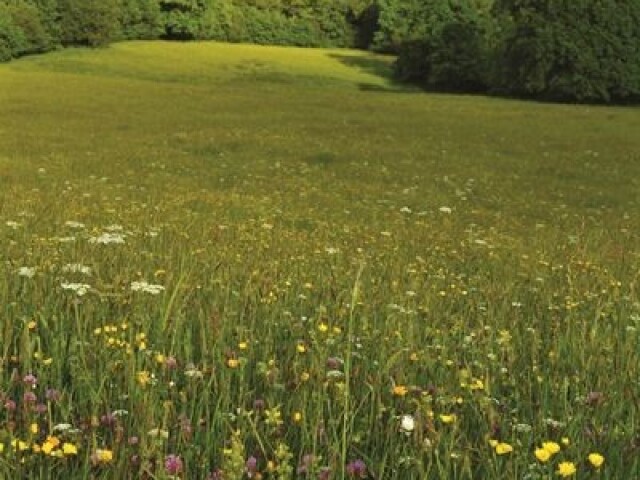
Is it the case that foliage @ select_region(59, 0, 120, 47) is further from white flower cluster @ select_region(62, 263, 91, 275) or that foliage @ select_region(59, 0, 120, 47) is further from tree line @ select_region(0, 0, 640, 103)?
white flower cluster @ select_region(62, 263, 91, 275)

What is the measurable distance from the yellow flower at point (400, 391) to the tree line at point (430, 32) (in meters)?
83.2

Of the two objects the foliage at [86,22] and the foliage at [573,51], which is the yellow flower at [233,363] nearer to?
the foliage at [573,51]

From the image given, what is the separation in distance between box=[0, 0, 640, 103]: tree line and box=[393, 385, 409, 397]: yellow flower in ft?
273

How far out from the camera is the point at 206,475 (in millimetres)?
3154

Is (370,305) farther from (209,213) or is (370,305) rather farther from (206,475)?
(209,213)

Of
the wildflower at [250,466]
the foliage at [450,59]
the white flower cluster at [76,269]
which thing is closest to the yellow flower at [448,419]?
the wildflower at [250,466]

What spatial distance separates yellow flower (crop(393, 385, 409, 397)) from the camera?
→ 3.74 m

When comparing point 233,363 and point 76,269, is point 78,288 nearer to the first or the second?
point 76,269

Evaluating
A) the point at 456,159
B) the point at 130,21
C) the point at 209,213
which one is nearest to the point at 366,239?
the point at 209,213

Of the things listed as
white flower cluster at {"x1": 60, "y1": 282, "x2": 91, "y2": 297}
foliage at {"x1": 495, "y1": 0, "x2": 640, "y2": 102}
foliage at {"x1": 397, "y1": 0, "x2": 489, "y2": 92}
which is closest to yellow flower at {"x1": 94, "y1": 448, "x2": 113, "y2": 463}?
white flower cluster at {"x1": 60, "y1": 282, "x2": 91, "y2": 297}

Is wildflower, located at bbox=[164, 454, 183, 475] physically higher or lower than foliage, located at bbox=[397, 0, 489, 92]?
higher

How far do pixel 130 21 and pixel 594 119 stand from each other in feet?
256

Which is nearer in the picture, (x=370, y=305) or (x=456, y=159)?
(x=370, y=305)

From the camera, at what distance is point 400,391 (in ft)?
12.3
